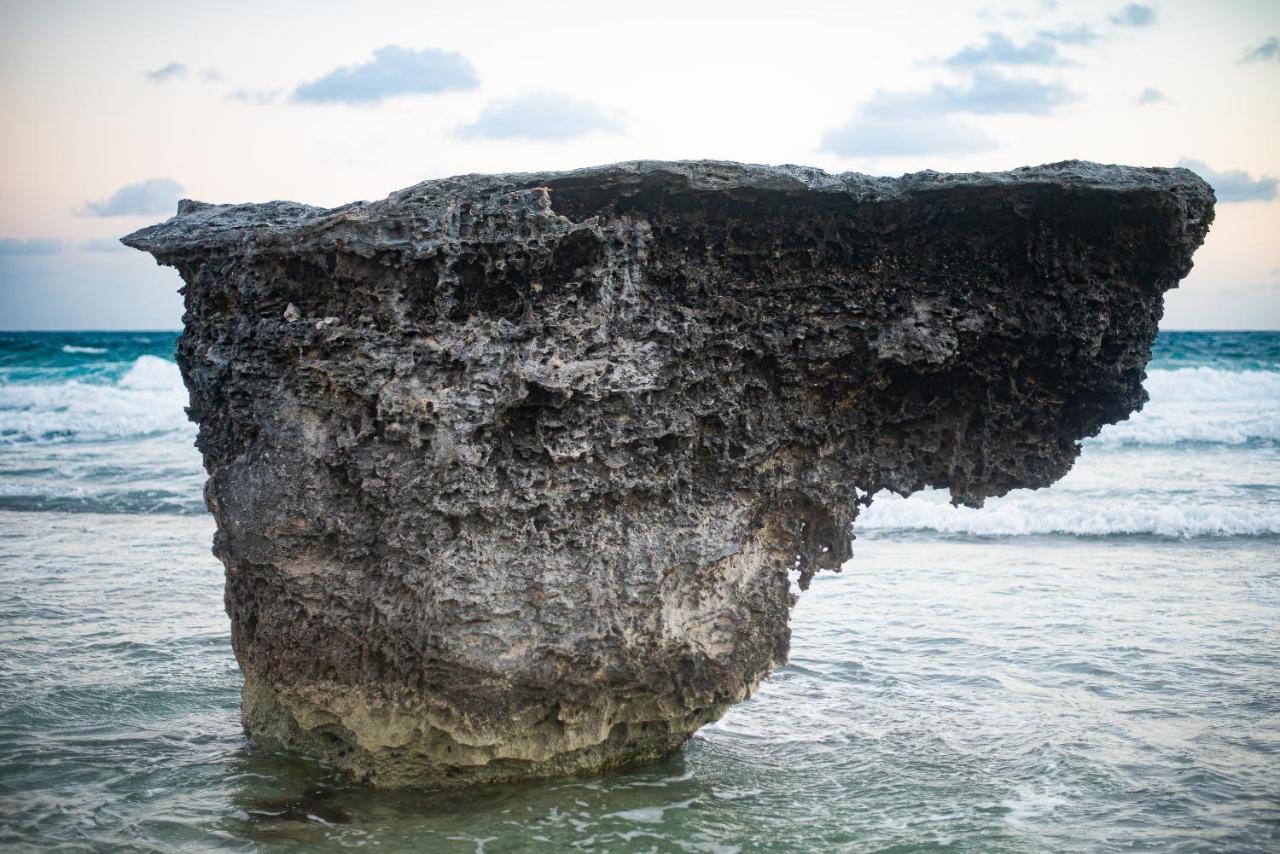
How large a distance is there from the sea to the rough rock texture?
0.36m

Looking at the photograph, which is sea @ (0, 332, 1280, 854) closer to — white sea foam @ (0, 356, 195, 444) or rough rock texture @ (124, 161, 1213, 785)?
rough rock texture @ (124, 161, 1213, 785)

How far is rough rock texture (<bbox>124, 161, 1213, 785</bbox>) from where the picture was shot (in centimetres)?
376

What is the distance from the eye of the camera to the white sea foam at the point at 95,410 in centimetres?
1719

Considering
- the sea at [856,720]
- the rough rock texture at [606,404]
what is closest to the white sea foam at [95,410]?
the sea at [856,720]

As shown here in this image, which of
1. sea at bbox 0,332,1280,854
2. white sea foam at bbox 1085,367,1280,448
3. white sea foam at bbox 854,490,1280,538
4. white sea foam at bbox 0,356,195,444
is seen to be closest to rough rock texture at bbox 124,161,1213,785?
sea at bbox 0,332,1280,854

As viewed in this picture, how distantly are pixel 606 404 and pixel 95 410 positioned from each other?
18886 millimetres

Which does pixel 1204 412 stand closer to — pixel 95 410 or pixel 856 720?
pixel 856 720

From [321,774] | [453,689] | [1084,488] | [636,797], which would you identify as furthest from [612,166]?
[1084,488]

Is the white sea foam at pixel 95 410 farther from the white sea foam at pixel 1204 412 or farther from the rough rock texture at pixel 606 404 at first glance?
the white sea foam at pixel 1204 412

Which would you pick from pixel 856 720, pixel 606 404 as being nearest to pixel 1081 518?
pixel 856 720

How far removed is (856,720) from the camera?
15.9 feet

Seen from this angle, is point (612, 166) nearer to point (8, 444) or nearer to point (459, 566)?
point (459, 566)

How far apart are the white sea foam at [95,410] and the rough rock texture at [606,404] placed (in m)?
12.7

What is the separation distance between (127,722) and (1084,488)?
983cm
